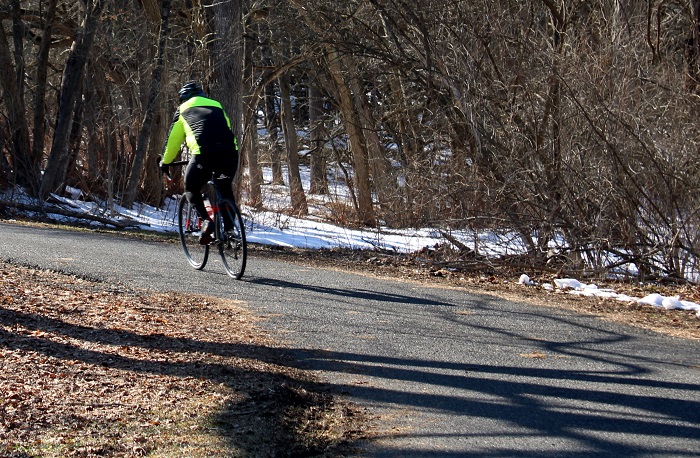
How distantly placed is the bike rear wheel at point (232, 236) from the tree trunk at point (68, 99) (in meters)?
10.3

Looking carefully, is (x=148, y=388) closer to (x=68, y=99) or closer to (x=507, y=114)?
(x=507, y=114)

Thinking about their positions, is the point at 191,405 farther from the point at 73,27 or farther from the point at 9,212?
the point at 73,27

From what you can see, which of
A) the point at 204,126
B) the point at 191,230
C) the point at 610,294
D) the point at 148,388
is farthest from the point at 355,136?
the point at 148,388

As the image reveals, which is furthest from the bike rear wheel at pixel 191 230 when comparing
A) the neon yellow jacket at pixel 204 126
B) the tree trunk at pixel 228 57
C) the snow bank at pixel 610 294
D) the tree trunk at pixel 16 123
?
the tree trunk at pixel 16 123

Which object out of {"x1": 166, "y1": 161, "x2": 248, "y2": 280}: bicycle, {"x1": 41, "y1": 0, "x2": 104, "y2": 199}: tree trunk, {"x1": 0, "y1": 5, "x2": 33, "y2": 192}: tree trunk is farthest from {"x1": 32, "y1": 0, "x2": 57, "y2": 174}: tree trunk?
{"x1": 166, "y1": 161, "x2": 248, "y2": 280}: bicycle

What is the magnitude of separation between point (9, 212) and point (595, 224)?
11341 mm

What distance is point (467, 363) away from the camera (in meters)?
6.09

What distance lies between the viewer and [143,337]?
20.9ft

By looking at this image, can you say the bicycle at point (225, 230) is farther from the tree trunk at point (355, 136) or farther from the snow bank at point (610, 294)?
the tree trunk at point (355, 136)

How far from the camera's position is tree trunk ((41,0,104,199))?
1880 centimetres

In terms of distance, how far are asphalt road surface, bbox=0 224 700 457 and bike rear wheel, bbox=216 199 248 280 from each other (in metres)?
0.23

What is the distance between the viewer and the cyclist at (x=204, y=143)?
368 inches

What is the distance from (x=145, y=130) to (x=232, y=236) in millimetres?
10426

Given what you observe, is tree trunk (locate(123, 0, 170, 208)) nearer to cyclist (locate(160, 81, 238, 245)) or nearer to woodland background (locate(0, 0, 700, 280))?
Answer: woodland background (locate(0, 0, 700, 280))
